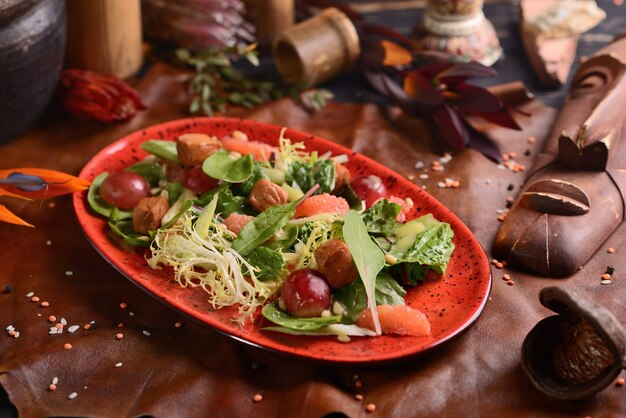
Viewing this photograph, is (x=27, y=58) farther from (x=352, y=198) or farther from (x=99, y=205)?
(x=352, y=198)

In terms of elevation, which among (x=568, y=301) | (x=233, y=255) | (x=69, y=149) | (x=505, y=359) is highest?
(x=568, y=301)

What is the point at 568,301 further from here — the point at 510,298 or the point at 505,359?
the point at 510,298

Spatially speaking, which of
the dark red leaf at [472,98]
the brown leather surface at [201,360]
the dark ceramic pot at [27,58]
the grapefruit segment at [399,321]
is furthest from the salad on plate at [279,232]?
the dark red leaf at [472,98]

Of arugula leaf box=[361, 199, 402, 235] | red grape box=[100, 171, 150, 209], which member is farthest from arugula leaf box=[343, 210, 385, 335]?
red grape box=[100, 171, 150, 209]

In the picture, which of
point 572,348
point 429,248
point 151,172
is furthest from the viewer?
point 151,172

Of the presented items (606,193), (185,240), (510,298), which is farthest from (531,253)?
(185,240)

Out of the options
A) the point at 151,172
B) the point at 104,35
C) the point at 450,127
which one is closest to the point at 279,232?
the point at 151,172
